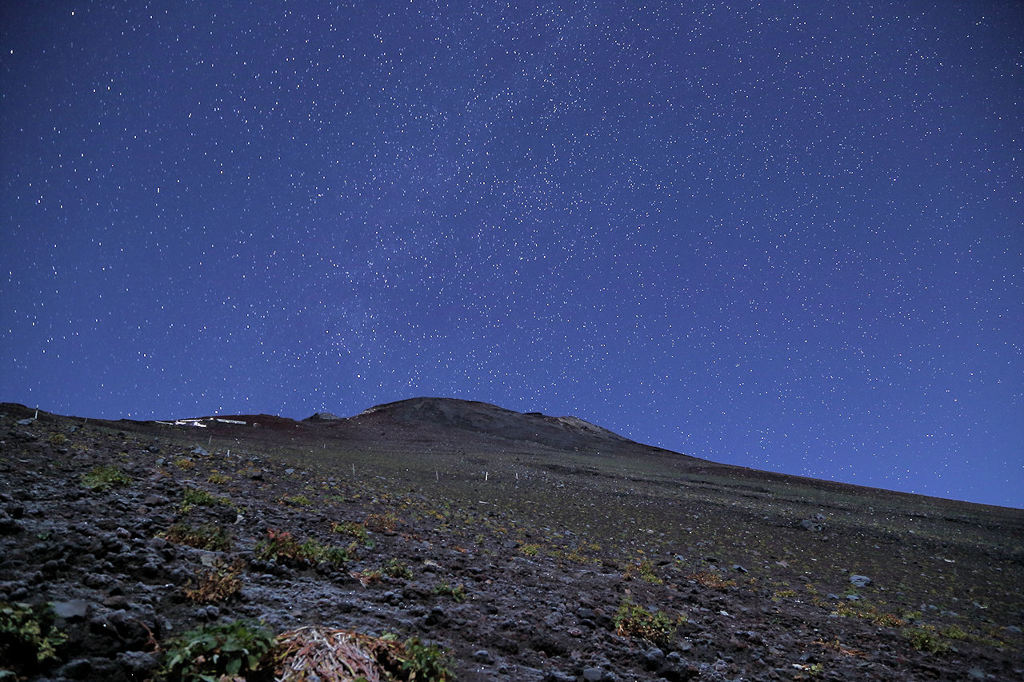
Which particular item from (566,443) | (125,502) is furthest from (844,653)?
(566,443)

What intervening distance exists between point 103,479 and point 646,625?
844cm

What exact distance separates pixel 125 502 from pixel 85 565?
2.35 m

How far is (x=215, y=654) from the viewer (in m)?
3.58

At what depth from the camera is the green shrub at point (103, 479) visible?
714 centimetres

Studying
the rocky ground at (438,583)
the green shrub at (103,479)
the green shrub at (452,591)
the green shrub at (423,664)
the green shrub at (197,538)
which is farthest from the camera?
the green shrub at (103,479)

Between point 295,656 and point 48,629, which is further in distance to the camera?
point 295,656

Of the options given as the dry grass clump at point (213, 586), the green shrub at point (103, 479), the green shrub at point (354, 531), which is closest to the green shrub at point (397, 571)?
the green shrub at point (354, 531)

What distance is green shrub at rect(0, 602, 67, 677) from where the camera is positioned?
10.6 ft

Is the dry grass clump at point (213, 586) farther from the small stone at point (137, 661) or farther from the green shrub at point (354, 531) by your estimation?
the green shrub at point (354, 531)

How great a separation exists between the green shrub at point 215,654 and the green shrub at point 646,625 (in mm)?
4497

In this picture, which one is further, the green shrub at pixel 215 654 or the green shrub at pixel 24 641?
the green shrub at pixel 215 654

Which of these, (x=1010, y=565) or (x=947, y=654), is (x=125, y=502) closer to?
(x=947, y=654)

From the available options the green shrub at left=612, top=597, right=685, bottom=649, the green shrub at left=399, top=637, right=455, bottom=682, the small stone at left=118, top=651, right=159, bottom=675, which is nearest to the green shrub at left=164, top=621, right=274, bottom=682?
the small stone at left=118, top=651, right=159, bottom=675

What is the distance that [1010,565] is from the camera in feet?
53.9
